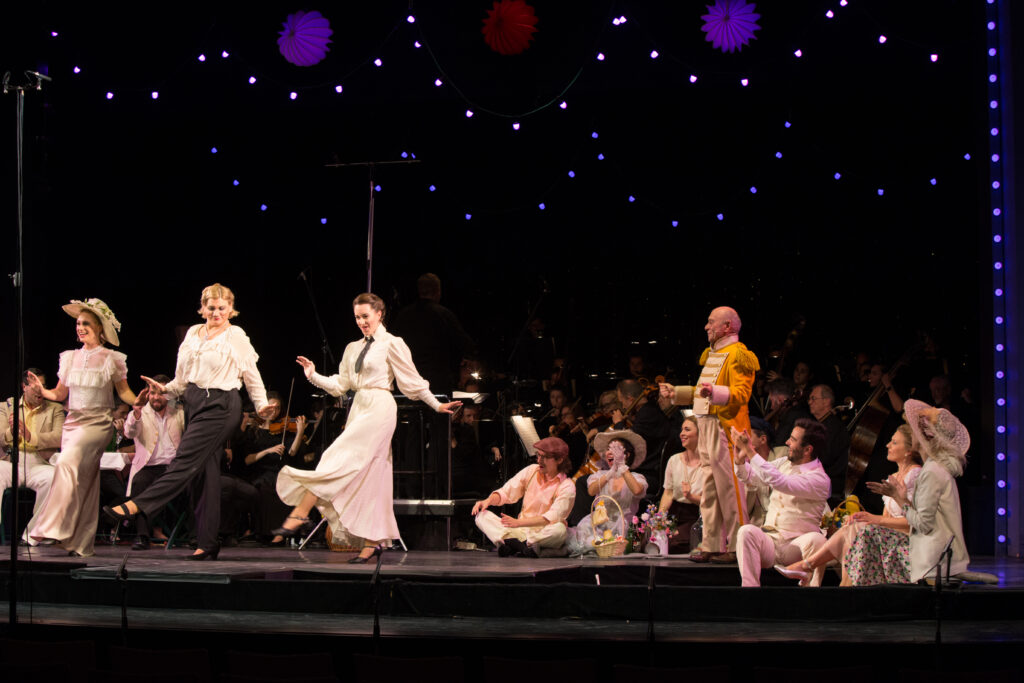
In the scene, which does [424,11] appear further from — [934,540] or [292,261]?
[934,540]

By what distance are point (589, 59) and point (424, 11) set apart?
54.0 inches

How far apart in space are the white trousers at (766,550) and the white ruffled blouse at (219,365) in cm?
277

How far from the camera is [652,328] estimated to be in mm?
10602

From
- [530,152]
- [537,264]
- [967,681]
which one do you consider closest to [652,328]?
[537,264]

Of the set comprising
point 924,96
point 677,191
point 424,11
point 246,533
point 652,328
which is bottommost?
point 246,533

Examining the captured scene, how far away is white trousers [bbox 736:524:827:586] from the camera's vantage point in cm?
588

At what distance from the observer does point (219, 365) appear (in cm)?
658

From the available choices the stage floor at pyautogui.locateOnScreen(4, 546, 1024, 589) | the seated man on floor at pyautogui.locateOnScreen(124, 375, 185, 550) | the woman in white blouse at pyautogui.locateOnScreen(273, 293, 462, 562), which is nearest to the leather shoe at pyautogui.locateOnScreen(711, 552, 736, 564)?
the stage floor at pyautogui.locateOnScreen(4, 546, 1024, 589)

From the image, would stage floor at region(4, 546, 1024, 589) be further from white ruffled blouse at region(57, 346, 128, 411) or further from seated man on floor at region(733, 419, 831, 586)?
white ruffled blouse at region(57, 346, 128, 411)

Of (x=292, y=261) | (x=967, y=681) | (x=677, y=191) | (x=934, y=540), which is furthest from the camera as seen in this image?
(x=292, y=261)

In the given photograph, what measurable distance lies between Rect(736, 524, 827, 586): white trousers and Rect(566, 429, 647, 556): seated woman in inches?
49.0

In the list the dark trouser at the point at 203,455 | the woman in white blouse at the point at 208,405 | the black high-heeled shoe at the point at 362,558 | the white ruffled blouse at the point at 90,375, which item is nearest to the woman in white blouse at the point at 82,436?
the white ruffled blouse at the point at 90,375

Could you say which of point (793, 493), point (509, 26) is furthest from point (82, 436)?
point (509, 26)

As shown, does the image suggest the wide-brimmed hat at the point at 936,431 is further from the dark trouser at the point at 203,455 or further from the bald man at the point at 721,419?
the dark trouser at the point at 203,455
